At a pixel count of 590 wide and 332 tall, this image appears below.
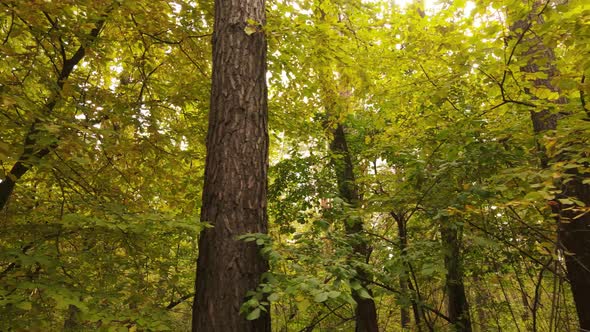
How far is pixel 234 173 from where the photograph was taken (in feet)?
9.05

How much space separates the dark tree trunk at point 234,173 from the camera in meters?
Result: 2.46

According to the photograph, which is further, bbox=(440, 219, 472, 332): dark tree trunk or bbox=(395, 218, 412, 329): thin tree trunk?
bbox=(440, 219, 472, 332): dark tree trunk

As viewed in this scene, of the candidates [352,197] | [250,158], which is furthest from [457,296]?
[250,158]

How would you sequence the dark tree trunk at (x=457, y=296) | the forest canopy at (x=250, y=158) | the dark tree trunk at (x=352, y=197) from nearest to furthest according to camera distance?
1. the forest canopy at (x=250, y=158)
2. the dark tree trunk at (x=457, y=296)
3. the dark tree trunk at (x=352, y=197)

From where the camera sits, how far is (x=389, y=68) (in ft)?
16.5

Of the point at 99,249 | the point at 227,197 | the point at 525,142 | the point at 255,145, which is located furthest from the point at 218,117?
the point at 525,142

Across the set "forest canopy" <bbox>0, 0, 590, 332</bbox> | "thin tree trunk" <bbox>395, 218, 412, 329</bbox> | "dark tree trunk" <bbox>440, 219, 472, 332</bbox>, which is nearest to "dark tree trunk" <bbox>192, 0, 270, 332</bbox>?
"forest canopy" <bbox>0, 0, 590, 332</bbox>

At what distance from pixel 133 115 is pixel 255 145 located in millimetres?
1854

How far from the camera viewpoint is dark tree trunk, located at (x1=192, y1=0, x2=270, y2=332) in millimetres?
2463

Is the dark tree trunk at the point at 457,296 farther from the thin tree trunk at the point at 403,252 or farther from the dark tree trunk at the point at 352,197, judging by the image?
the dark tree trunk at the point at 352,197

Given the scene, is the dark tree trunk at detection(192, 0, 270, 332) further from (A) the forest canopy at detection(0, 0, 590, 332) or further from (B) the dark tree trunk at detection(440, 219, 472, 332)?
(B) the dark tree trunk at detection(440, 219, 472, 332)

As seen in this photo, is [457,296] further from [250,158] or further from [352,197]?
[250,158]

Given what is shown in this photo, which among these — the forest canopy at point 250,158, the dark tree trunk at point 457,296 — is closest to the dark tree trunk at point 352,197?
the forest canopy at point 250,158

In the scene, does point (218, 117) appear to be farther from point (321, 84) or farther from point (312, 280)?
point (321, 84)
